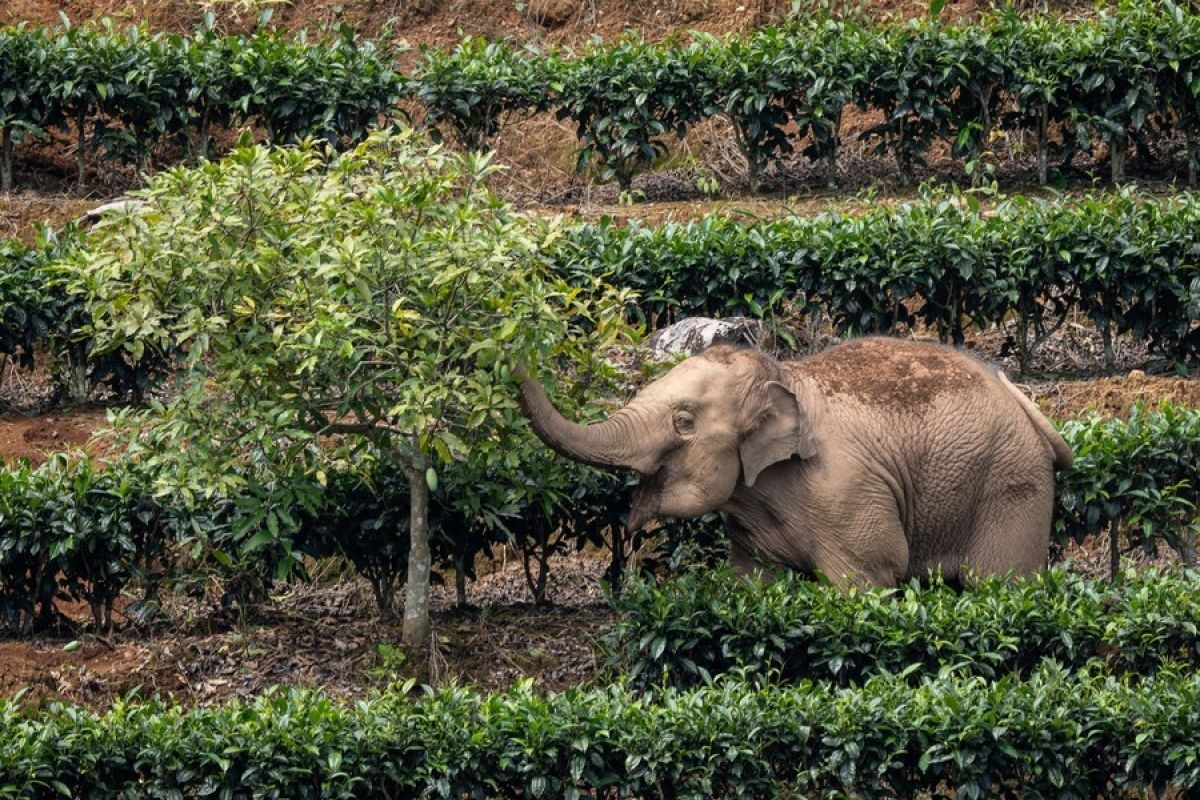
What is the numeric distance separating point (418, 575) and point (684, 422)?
174cm

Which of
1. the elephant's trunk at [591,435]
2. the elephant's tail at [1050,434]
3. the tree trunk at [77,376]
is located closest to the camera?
the elephant's trunk at [591,435]

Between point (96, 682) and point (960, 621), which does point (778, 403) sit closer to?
point (960, 621)

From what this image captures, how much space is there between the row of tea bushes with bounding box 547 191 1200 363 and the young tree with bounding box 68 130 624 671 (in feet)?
11.7

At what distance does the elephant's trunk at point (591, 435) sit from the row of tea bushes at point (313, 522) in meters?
0.91

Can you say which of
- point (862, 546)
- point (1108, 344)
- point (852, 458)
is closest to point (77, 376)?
point (852, 458)

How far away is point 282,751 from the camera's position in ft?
35.8

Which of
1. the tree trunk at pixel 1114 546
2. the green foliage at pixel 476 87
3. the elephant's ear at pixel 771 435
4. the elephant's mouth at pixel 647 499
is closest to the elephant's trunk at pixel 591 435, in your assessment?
the elephant's mouth at pixel 647 499

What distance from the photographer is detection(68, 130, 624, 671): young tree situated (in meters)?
11.9

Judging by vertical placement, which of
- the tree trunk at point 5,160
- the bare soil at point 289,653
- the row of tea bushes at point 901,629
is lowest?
the bare soil at point 289,653

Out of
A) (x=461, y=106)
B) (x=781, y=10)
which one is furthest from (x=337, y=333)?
(x=781, y=10)

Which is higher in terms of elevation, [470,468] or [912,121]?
[912,121]

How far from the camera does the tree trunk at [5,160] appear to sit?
62.5 ft

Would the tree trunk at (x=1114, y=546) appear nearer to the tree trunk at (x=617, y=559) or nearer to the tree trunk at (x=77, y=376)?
the tree trunk at (x=617, y=559)

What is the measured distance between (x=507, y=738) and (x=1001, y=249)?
698 cm
